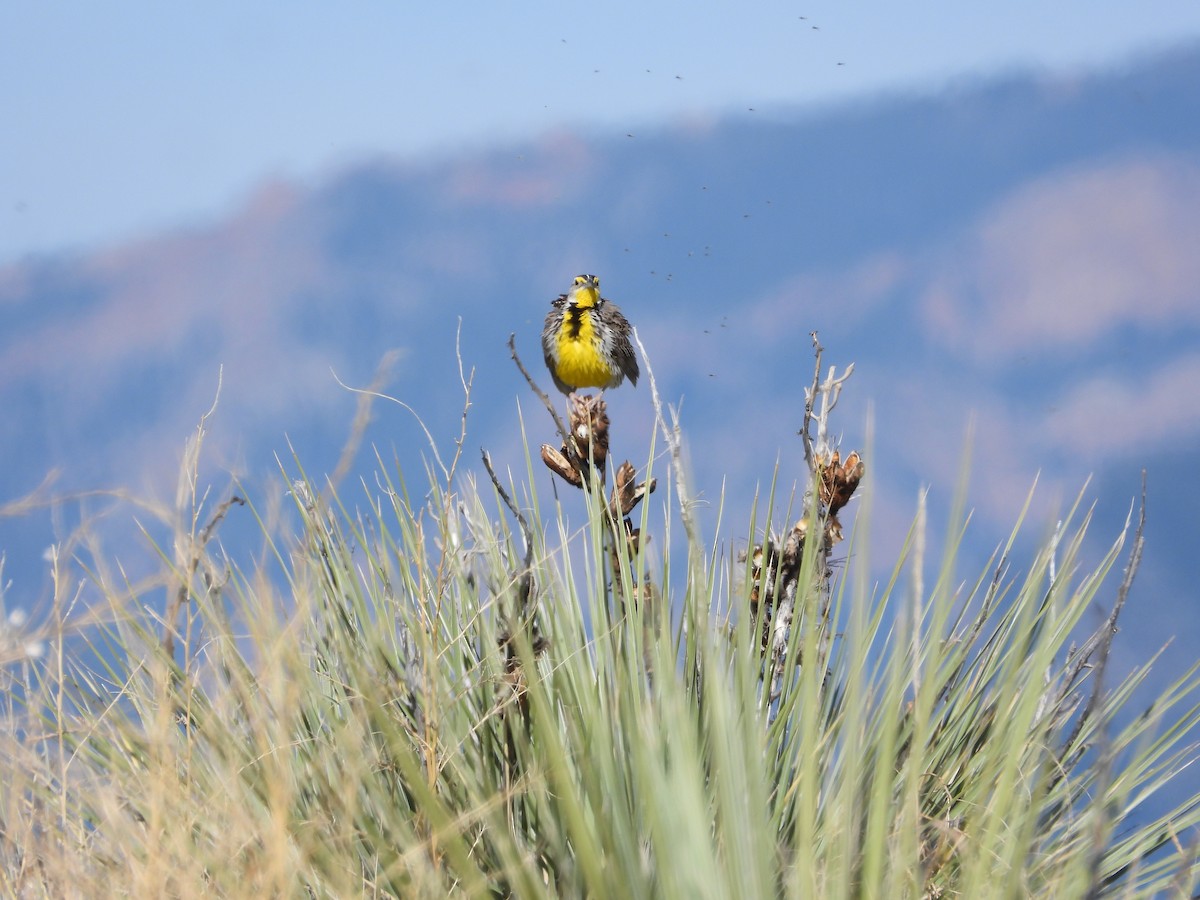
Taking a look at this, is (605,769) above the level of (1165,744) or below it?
above

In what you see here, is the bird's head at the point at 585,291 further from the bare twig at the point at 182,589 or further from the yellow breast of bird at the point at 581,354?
the bare twig at the point at 182,589

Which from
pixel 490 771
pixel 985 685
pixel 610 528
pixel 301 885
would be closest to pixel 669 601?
Answer: pixel 610 528

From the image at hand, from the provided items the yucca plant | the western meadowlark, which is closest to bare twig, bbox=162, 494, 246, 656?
the yucca plant

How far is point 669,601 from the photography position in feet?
5.90

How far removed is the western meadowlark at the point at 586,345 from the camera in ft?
12.9

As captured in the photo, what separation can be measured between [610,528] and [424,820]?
61cm

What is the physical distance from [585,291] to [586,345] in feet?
1.34

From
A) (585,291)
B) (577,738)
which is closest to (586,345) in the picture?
(585,291)

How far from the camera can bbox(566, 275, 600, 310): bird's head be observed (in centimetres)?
421

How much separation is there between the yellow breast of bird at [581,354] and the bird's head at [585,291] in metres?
0.19

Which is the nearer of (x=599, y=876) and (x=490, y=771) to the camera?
(x=599, y=876)

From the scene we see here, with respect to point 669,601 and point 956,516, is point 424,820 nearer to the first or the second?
point 669,601

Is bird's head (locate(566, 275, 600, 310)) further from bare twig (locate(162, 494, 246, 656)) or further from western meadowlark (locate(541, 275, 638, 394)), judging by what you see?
bare twig (locate(162, 494, 246, 656))

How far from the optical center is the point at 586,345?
12.8 feet
